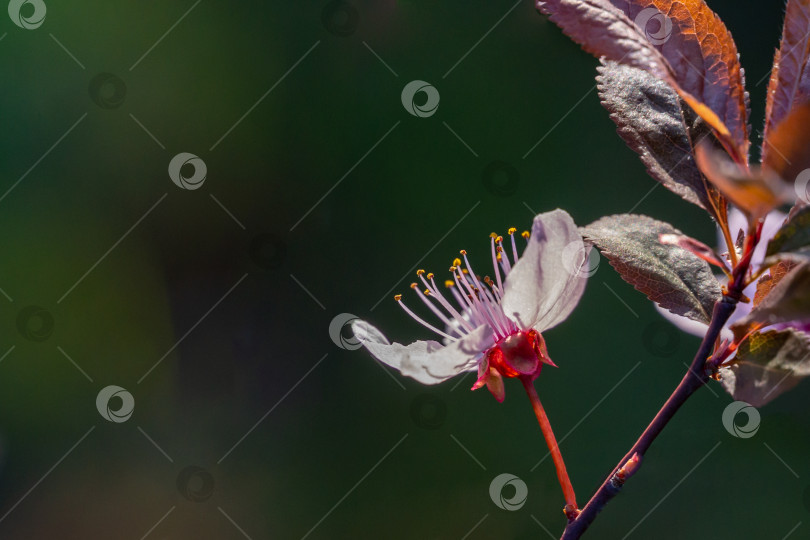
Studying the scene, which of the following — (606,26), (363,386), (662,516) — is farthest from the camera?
(363,386)

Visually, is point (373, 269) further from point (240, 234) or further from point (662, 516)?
point (662, 516)

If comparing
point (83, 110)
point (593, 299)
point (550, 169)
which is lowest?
point (83, 110)

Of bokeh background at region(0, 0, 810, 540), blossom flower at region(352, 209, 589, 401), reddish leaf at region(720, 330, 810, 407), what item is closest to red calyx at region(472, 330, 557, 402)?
blossom flower at region(352, 209, 589, 401)

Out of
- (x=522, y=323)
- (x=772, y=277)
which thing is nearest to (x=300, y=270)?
(x=522, y=323)

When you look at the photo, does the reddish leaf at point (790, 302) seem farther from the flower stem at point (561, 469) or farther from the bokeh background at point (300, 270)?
the bokeh background at point (300, 270)

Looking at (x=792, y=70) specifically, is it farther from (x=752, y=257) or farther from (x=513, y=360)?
(x=513, y=360)

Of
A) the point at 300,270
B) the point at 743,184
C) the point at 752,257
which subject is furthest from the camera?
the point at 300,270

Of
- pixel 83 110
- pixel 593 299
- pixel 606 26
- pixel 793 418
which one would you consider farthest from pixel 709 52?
pixel 83 110
